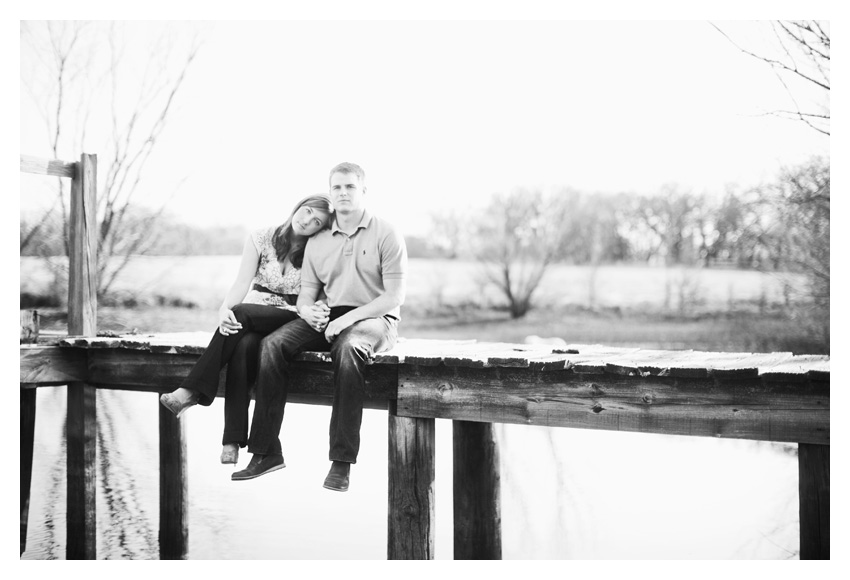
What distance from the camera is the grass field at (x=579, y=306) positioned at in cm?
1406

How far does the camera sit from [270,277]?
15.7 ft

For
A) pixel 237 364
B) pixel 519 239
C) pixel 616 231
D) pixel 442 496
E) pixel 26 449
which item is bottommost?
pixel 442 496

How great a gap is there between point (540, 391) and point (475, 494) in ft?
4.94

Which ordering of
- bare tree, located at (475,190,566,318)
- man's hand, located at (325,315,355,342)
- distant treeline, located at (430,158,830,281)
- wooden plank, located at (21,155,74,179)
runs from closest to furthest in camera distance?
man's hand, located at (325,315,355,342)
wooden plank, located at (21,155,74,179)
distant treeline, located at (430,158,830,281)
bare tree, located at (475,190,566,318)

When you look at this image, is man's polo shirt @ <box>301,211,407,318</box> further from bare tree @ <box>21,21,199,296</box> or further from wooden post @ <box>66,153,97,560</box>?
bare tree @ <box>21,21,199,296</box>

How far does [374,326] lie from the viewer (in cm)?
429

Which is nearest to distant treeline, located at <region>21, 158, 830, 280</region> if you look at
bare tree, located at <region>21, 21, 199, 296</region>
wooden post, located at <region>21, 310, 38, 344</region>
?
bare tree, located at <region>21, 21, 199, 296</region>

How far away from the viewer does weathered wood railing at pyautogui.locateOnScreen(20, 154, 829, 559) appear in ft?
12.2

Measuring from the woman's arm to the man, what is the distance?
0.18 meters

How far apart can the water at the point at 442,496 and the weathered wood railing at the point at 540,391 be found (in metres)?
2.56

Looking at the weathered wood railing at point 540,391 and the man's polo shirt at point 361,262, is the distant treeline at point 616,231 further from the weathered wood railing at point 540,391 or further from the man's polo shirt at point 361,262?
the man's polo shirt at point 361,262

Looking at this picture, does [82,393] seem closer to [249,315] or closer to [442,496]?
[249,315]

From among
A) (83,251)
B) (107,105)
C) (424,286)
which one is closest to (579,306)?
Result: (424,286)
